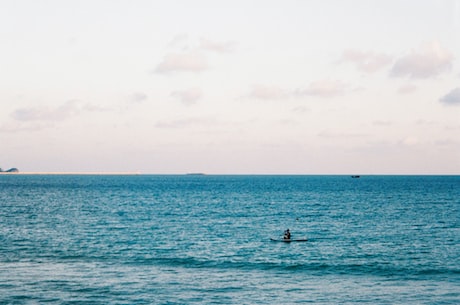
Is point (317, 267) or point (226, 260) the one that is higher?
point (226, 260)

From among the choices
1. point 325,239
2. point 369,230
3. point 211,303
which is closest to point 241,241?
point 325,239

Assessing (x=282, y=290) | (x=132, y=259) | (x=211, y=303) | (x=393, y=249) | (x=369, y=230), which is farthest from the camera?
(x=369, y=230)

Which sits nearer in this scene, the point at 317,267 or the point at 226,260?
the point at 317,267

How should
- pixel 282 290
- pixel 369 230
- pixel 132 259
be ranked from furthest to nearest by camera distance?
pixel 369 230 → pixel 132 259 → pixel 282 290

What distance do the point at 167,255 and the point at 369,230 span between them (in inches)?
1585

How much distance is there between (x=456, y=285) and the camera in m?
50.5

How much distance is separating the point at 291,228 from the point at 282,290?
1758 inches

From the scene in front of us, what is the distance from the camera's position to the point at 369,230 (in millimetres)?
89312

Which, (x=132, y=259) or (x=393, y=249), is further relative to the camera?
(x=393, y=249)

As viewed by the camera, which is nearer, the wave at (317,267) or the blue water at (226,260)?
the blue water at (226,260)

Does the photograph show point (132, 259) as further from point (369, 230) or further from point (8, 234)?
point (369, 230)

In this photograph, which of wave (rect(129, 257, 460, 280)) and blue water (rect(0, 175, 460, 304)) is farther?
wave (rect(129, 257, 460, 280))

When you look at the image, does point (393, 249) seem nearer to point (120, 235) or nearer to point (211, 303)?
point (211, 303)

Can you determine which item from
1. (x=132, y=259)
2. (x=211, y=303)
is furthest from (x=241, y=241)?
(x=211, y=303)
